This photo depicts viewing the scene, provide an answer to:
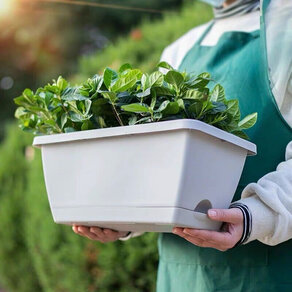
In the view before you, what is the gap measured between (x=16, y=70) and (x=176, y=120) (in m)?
7.01

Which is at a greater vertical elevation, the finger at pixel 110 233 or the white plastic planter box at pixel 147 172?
the white plastic planter box at pixel 147 172

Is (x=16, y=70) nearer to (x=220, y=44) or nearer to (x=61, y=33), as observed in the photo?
(x=61, y=33)

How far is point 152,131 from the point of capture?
4.25 feet

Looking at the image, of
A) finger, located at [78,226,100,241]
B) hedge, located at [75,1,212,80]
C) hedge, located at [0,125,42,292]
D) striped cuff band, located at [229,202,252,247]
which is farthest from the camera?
hedge, located at [0,125,42,292]

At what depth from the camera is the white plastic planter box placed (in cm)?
129

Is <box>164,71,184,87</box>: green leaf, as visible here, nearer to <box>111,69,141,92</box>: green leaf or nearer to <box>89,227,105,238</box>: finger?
<box>111,69,141,92</box>: green leaf

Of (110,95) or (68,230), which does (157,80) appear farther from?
(68,230)

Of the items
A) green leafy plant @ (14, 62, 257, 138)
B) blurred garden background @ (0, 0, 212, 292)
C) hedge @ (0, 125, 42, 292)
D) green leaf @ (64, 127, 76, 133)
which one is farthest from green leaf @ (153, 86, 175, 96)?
hedge @ (0, 125, 42, 292)

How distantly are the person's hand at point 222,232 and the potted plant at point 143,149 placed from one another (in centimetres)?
2

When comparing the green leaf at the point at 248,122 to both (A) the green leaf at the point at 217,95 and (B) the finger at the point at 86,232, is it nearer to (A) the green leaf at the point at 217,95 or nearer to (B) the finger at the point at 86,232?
(A) the green leaf at the point at 217,95

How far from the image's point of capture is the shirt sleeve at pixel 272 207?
1.38 metres

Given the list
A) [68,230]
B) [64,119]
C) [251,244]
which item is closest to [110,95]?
[64,119]

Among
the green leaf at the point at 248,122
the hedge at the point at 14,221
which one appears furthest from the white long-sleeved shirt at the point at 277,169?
the hedge at the point at 14,221

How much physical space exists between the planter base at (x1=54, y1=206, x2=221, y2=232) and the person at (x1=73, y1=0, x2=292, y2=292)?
0.03 m
